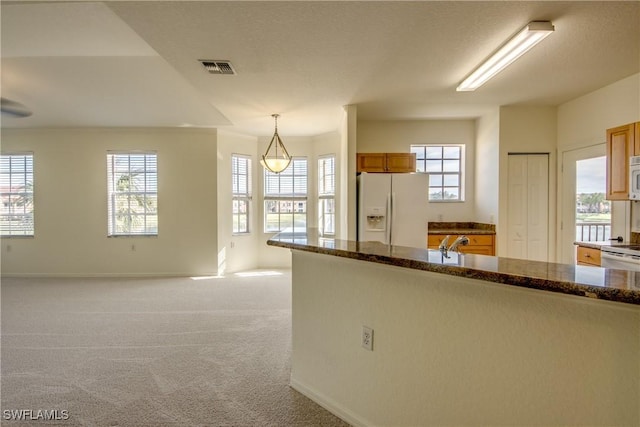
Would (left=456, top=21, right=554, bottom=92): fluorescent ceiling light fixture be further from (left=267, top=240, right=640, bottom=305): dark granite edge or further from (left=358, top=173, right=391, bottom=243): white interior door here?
(left=267, top=240, right=640, bottom=305): dark granite edge

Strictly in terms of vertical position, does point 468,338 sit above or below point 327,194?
below

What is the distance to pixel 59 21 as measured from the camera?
260cm

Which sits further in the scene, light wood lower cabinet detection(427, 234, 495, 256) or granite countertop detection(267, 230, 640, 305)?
light wood lower cabinet detection(427, 234, 495, 256)

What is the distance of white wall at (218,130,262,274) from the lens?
5910 mm

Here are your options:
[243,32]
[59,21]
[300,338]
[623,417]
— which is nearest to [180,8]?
[243,32]

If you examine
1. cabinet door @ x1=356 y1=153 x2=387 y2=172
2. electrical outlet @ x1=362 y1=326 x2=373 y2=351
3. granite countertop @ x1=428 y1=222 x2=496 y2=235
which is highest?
cabinet door @ x1=356 y1=153 x2=387 y2=172

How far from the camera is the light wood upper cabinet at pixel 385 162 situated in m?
4.67

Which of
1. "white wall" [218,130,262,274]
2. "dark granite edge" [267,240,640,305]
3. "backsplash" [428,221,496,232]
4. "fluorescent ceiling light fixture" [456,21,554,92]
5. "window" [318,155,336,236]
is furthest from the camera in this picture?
"window" [318,155,336,236]

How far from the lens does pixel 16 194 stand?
5773 mm

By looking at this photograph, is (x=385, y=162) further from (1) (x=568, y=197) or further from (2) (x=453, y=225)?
(1) (x=568, y=197)

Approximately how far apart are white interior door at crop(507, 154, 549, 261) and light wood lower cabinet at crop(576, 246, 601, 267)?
0.99 m

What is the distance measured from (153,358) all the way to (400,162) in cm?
391

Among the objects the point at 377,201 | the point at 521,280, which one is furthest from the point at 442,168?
the point at 521,280

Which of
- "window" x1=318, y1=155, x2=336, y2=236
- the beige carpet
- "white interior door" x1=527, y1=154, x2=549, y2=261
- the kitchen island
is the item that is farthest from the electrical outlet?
"window" x1=318, y1=155, x2=336, y2=236
